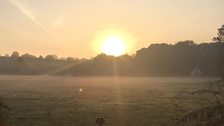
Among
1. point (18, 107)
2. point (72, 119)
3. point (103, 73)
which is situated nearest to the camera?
point (72, 119)

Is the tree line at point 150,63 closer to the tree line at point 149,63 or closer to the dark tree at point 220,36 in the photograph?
the tree line at point 149,63

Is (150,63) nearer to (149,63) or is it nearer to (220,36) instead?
(149,63)

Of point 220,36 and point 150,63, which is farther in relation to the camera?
point 150,63

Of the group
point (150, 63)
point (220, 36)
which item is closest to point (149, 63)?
point (150, 63)

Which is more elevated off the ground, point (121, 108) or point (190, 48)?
point (190, 48)

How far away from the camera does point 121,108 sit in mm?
43500

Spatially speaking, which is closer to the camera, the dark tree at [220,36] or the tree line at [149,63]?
the dark tree at [220,36]

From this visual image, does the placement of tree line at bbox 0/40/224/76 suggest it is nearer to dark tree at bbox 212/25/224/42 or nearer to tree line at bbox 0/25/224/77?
tree line at bbox 0/25/224/77

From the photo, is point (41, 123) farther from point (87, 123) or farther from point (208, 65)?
point (208, 65)

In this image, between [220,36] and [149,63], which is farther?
[149,63]

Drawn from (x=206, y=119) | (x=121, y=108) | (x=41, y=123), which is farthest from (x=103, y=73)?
(x=206, y=119)

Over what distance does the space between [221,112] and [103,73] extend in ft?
578

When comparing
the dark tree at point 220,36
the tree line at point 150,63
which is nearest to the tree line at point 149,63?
the tree line at point 150,63

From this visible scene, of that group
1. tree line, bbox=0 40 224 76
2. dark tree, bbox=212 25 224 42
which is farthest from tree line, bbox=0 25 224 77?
dark tree, bbox=212 25 224 42
